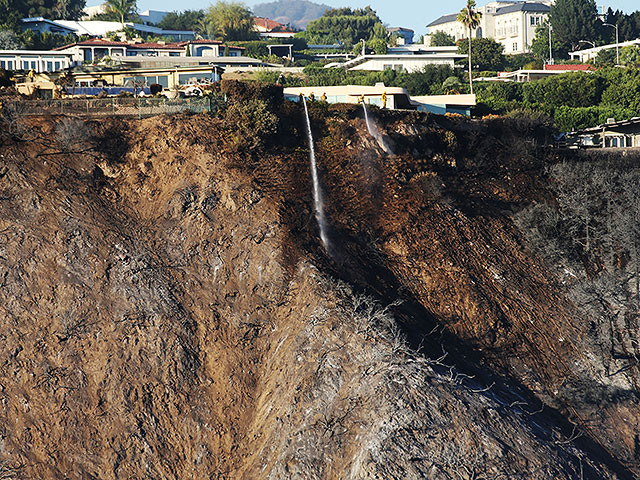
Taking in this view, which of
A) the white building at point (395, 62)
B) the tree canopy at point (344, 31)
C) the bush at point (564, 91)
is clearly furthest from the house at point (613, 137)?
the tree canopy at point (344, 31)

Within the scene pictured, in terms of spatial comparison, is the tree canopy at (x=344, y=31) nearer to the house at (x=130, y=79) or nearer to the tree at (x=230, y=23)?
the tree at (x=230, y=23)

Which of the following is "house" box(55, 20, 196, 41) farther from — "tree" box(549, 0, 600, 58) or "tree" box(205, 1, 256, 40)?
"tree" box(549, 0, 600, 58)

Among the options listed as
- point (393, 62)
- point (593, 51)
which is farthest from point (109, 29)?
point (593, 51)

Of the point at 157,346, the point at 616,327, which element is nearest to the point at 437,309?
the point at 616,327

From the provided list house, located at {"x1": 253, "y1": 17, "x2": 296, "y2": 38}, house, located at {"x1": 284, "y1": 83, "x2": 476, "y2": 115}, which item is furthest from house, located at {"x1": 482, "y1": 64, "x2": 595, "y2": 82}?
house, located at {"x1": 253, "y1": 17, "x2": 296, "y2": 38}

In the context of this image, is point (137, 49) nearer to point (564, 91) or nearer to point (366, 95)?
point (564, 91)

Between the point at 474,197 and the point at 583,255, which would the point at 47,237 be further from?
the point at 583,255
